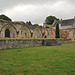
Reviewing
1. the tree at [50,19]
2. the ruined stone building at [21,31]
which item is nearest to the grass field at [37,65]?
the ruined stone building at [21,31]

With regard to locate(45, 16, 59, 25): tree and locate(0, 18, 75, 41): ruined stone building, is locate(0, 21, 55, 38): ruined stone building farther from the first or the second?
locate(45, 16, 59, 25): tree

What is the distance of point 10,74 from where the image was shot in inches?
179

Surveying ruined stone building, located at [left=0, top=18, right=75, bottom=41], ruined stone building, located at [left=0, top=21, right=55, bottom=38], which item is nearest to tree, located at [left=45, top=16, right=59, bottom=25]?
ruined stone building, located at [left=0, top=18, right=75, bottom=41]

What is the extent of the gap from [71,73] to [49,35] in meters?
32.1

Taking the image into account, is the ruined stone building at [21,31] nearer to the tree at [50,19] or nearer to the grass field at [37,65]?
the grass field at [37,65]

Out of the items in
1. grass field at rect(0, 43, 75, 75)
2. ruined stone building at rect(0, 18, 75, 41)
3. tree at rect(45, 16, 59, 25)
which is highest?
tree at rect(45, 16, 59, 25)

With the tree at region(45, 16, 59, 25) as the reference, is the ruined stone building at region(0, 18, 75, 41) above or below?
below

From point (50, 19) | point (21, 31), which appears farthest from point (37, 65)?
point (50, 19)

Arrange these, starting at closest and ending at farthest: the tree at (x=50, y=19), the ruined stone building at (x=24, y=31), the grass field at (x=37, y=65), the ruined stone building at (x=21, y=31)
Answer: the grass field at (x=37, y=65) < the ruined stone building at (x=21, y=31) < the ruined stone building at (x=24, y=31) < the tree at (x=50, y=19)

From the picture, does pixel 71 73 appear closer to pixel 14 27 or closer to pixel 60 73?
pixel 60 73

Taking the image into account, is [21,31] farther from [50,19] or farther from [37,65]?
[50,19]

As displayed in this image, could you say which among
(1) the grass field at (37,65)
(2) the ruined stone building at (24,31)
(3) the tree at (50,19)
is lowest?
(1) the grass field at (37,65)

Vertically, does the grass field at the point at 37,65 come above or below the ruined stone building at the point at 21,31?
below

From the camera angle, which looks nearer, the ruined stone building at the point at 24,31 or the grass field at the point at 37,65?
the grass field at the point at 37,65
